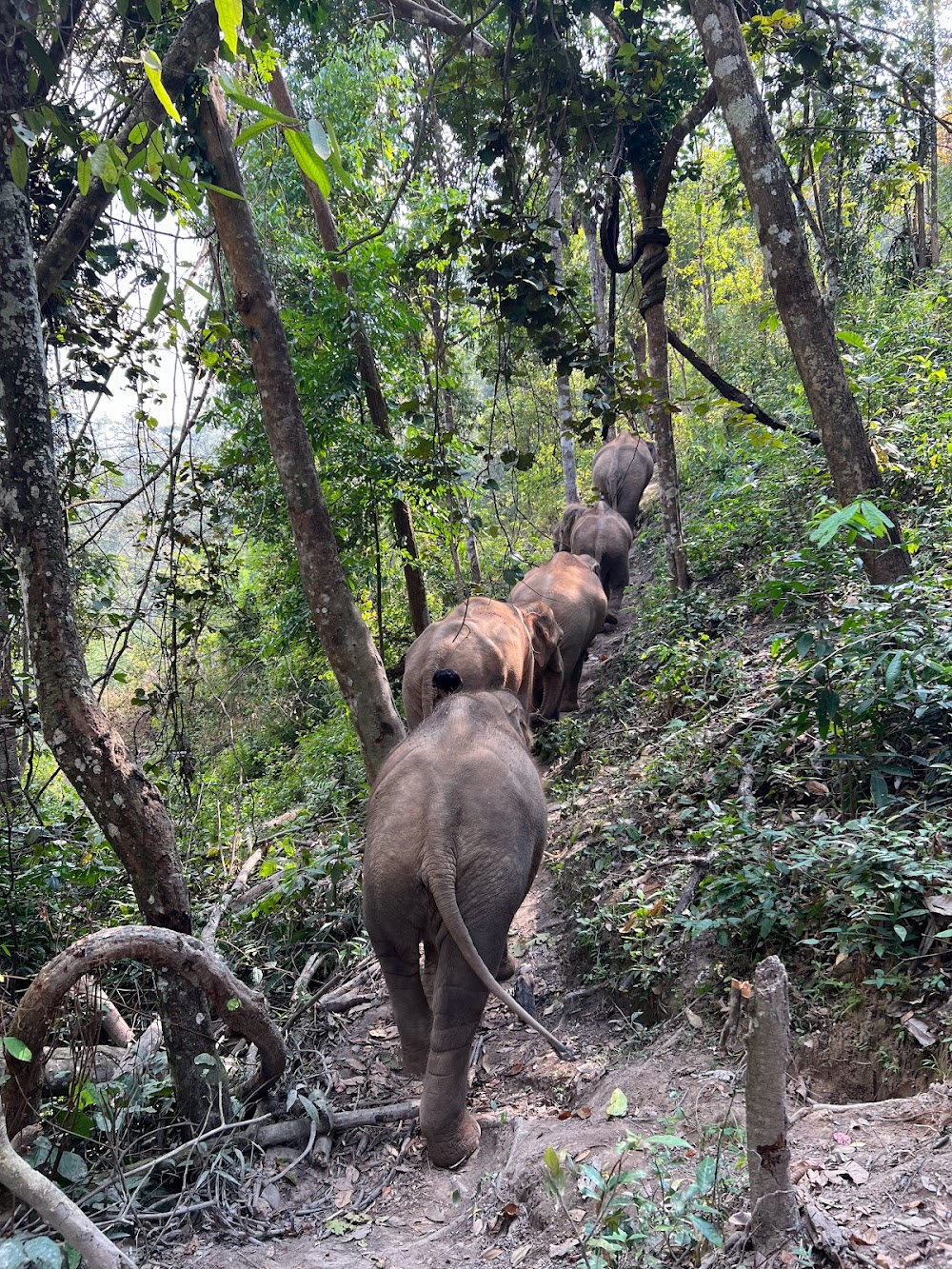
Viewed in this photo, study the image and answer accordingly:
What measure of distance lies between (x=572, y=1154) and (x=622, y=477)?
41.2 ft

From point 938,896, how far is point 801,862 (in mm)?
601

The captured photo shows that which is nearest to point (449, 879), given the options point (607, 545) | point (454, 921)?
point (454, 921)

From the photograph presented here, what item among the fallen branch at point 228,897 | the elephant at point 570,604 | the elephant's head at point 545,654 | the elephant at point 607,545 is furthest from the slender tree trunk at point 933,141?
the fallen branch at point 228,897

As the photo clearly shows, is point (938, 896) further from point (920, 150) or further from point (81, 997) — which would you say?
point (920, 150)

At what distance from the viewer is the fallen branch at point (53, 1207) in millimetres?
2572

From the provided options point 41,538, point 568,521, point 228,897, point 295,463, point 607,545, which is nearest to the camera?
point 41,538

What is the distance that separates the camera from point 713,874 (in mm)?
4539

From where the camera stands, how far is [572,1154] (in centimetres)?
338

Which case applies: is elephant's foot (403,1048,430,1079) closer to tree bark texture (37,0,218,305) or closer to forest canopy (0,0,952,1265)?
forest canopy (0,0,952,1265)

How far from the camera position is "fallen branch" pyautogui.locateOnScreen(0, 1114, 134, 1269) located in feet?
8.44

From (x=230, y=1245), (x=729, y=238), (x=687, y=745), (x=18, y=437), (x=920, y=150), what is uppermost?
(x=729, y=238)

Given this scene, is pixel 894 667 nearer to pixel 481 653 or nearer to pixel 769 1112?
pixel 769 1112

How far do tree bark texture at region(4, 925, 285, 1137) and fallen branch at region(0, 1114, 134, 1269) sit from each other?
0.46 m

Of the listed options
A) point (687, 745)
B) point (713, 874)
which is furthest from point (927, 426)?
point (713, 874)
